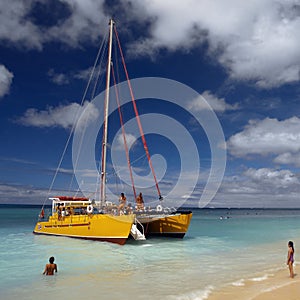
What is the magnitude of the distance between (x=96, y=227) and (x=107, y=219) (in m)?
1.21

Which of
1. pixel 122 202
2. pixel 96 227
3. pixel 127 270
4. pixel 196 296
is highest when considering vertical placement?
pixel 122 202

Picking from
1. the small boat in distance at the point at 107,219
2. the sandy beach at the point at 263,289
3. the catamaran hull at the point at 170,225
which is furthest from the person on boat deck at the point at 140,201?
the sandy beach at the point at 263,289

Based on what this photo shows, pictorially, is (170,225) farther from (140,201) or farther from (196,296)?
(196,296)

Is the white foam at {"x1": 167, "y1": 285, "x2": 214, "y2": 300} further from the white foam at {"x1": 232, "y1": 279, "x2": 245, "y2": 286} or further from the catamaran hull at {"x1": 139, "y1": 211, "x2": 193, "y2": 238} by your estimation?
the catamaran hull at {"x1": 139, "y1": 211, "x2": 193, "y2": 238}

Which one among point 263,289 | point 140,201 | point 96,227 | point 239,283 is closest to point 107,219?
point 96,227

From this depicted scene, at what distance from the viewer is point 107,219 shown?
20.5m

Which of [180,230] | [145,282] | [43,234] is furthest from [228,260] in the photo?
[43,234]

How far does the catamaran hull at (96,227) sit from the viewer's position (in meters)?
20.1

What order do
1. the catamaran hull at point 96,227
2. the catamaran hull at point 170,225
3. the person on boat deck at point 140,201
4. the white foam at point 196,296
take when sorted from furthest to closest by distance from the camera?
the catamaran hull at point 170,225 → the person on boat deck at point 140,201 → the catamaran hull at point 96,227 → the white foam at point 196,296

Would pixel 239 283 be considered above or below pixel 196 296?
above

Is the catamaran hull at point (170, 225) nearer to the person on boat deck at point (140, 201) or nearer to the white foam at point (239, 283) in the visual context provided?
the person on boat deck at point (140, 201)

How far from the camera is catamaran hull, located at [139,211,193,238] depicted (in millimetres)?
23969

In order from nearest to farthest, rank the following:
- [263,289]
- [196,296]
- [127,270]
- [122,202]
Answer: [196,296]
[263,289]
[127,270]
[122,202]

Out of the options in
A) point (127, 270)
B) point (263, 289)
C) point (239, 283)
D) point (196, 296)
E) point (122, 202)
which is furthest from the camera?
point (122, 202)
